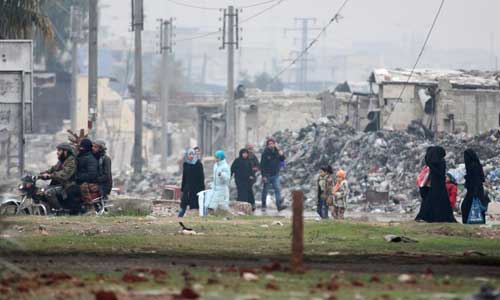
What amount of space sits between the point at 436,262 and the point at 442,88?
121ft

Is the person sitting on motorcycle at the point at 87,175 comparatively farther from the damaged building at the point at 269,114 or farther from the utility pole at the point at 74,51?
the utility pole at the point at 74,51

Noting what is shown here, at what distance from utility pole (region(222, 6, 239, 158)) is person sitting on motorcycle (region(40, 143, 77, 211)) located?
90.1 ft

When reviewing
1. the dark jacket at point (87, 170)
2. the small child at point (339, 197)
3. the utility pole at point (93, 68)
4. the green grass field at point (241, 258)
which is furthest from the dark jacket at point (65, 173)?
the utility pole at point (93, 68)

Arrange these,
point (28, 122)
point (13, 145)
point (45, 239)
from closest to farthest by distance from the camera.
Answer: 1. point (45, 239)
2. point (28, 122)
3. point (13, 145)

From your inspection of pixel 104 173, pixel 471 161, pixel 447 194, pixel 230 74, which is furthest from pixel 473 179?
pixel 230 74

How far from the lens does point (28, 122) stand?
27703 mm

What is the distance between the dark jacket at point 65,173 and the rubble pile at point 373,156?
14.5 m

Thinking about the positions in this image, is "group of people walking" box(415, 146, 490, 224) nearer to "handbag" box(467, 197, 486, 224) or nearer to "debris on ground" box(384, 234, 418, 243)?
"handbag" box(467, 197, 486, 224)

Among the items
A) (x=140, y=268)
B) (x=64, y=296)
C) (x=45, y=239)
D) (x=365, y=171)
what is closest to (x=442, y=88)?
(x=365, y=171)

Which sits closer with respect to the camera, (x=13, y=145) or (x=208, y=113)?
(x=13, y=145)

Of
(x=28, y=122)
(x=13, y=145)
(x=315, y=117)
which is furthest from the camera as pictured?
(x=315, y=117)

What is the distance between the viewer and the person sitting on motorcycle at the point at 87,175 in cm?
2491

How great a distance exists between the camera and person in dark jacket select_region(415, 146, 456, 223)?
24.1 meters

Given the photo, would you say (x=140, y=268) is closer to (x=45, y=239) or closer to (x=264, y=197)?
(x=45, y=239)
